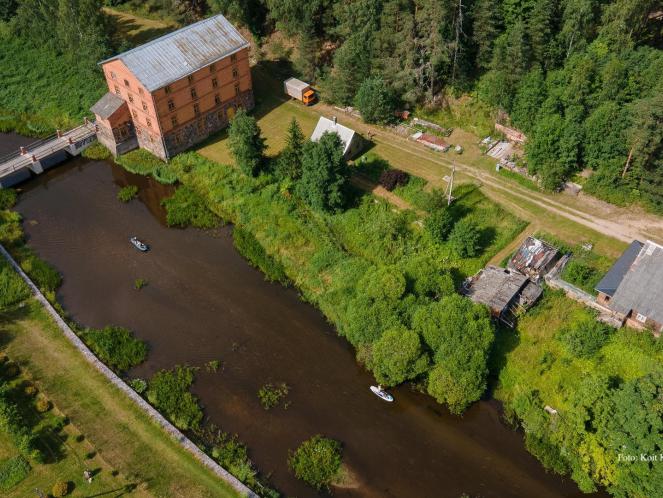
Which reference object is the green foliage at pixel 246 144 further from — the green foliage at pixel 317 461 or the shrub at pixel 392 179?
the green foliage at pixel 317 461

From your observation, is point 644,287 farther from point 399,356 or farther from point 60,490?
point 60,490

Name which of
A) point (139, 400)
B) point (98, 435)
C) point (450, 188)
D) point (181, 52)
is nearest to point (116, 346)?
point (139, 400)

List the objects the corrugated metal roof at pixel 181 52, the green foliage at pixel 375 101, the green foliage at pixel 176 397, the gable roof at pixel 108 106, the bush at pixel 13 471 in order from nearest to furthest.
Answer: the bush at pixel 13 471, the green foliage at pixel 176 397, the corrugated metal roof at pixel 181 52, the gable roof at pixel 108 106, the green foliage at pixel 375 101

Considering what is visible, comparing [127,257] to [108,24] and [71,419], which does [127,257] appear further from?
[108,24]

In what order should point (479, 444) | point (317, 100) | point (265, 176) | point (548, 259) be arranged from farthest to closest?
point (317, 100) < point (265, 176) < point (548, 259) < point (479, 444)

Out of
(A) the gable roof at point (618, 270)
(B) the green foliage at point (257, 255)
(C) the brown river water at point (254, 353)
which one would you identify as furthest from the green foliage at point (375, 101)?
(A) the gable roof at point (618, 270)

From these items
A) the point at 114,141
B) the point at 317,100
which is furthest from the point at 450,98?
the point at 114,141
